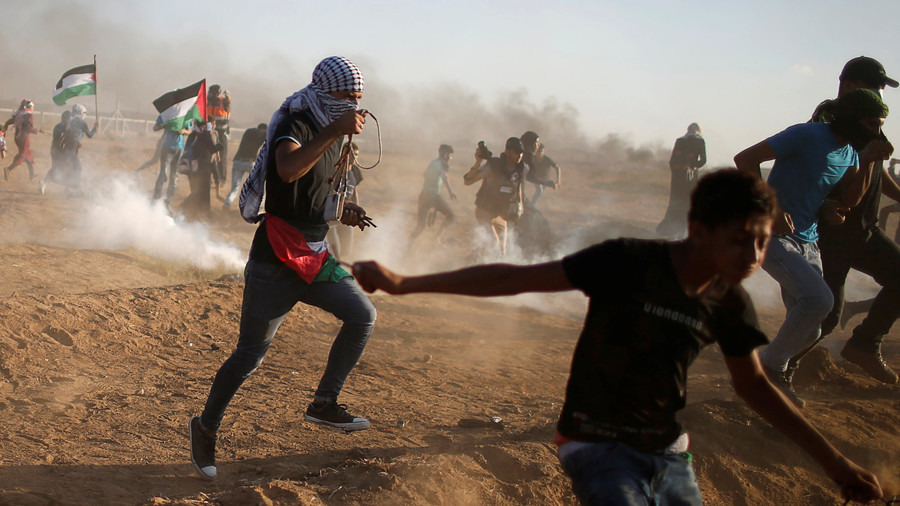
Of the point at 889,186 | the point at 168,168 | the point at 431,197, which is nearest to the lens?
the point at 889,186

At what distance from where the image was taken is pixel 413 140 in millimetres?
50250

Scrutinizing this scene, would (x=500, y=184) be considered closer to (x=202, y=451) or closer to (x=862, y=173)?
(x=862, y=173)

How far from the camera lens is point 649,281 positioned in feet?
7.54

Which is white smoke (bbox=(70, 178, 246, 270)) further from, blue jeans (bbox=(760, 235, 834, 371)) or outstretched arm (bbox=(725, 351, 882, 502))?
outstretched arm (bbox=(725, 351, 882, 502))

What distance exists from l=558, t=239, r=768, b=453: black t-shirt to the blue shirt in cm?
272

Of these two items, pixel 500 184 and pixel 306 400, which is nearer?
pixel 306 400

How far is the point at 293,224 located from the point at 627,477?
6.80 feet

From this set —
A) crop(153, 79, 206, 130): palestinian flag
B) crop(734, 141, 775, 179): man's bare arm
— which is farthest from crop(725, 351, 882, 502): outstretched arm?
crop(153, 79, 206, 130): palestinian flag

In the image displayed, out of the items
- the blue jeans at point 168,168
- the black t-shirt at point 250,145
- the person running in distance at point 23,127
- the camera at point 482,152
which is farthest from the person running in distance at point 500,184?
the person running in distance at point 23,127

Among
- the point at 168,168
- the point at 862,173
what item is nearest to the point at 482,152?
the point at 862,173

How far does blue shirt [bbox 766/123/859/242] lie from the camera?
187 inches

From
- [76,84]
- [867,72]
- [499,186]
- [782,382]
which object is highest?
[867,72]

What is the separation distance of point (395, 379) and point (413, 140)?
44.7m

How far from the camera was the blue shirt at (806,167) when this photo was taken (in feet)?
15.6
